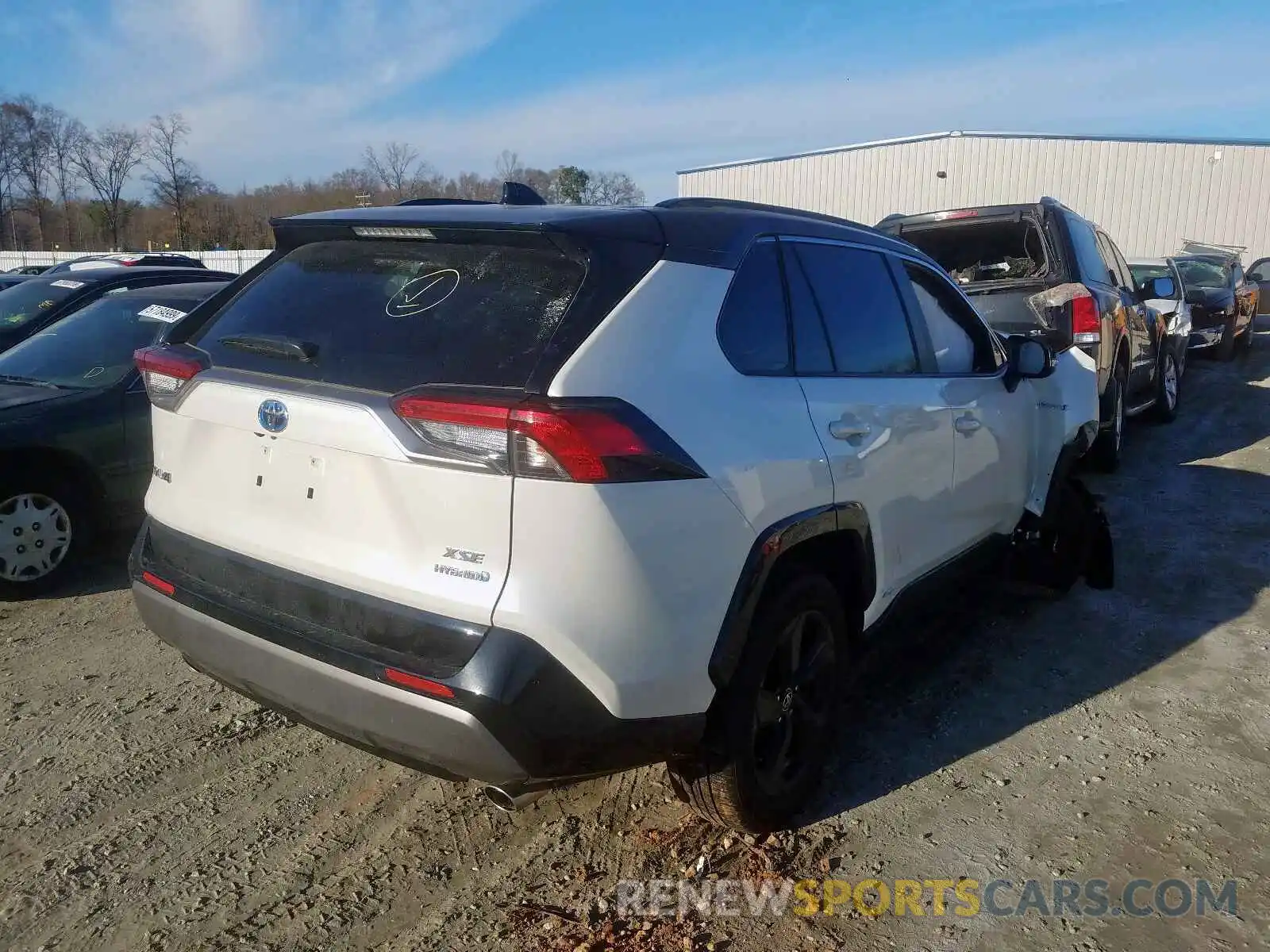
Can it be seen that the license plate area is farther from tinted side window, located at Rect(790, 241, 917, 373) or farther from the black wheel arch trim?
tinted side window, located at Rect(790, 241, 917, 373)

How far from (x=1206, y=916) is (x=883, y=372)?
1.88m

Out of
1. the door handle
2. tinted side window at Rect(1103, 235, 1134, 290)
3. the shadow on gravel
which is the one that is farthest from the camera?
tinted side window at Rect(1103, 235, 1134, 290)

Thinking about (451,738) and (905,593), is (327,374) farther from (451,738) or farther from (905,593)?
(905,593)

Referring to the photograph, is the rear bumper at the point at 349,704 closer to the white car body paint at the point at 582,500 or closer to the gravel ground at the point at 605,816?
the white car body paint at the point at 582,500

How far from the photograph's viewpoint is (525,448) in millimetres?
2178

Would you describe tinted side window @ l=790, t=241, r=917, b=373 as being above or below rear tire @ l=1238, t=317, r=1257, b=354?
above

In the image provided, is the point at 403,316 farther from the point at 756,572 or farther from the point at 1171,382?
the point at 1171,382

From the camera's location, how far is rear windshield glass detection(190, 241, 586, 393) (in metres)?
2.36

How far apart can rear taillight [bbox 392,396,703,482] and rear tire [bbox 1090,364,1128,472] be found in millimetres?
6235

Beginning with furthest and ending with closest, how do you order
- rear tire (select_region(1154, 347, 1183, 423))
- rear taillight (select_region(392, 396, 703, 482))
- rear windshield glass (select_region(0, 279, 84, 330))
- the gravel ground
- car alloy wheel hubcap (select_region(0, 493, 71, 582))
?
1. rear tire (select_region(1154, 347, 1183, 423))
2. rear windshield glass (select_region(0, 279, 84, 330))
3. car alloy wheel hubcap (select_region(0, 493, 71, 582))
4. the gravel ground
5. rear taillight (select_region(392, 396, 703, 482))

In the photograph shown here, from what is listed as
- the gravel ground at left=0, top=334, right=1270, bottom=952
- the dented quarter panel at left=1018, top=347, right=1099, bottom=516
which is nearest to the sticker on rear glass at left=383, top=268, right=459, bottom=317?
the gravel ground at left=0, top=334, right=1270, bottom=952

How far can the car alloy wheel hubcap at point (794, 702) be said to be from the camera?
9.59 feet

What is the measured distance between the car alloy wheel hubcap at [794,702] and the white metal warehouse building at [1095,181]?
2322cm

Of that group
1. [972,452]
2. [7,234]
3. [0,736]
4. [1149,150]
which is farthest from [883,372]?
[7,234]
